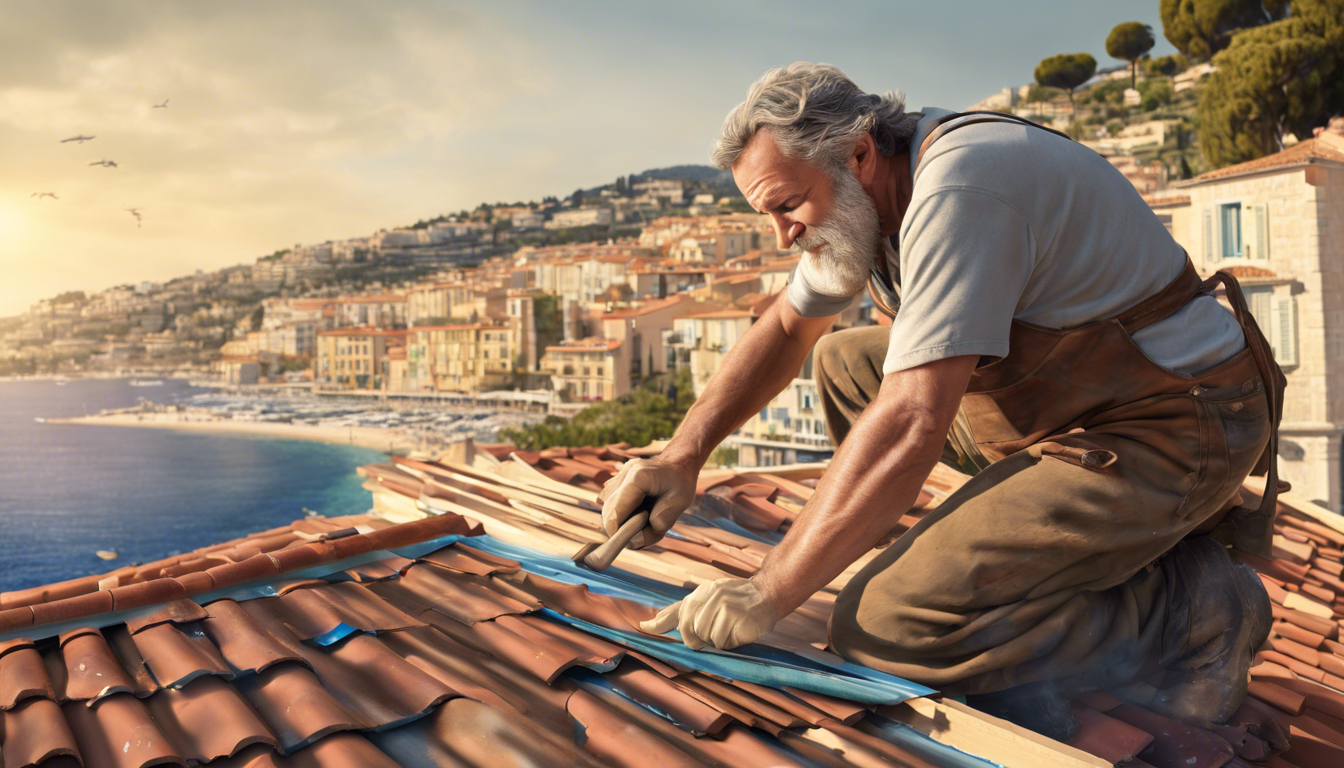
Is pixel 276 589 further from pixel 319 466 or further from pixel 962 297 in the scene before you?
pixel 319 466

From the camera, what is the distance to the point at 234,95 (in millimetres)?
80312

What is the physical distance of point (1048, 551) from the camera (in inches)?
62.2

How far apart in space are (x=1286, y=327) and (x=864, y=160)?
25.9 meters

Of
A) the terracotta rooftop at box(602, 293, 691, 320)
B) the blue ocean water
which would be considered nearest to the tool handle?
the blue ocean water

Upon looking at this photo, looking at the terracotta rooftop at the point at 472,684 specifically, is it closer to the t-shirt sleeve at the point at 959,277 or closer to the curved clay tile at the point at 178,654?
the curved clay tile at the point at 178,654

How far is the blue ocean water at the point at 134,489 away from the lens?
49844 mm

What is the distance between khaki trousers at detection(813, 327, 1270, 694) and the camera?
1.58m

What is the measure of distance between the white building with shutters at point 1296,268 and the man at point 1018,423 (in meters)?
24.1

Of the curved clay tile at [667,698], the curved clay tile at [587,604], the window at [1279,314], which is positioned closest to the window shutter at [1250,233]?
the window at [1279,314]

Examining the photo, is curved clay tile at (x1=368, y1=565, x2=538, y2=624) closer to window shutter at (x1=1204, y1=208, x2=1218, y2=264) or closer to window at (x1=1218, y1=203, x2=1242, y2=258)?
window shutter at (x1=1204, y1=208, x2=1218, y2=264)

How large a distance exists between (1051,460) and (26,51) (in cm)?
8923

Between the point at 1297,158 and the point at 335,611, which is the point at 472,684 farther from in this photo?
the point at 1297,158

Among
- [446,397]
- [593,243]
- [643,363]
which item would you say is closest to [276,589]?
[643,363]

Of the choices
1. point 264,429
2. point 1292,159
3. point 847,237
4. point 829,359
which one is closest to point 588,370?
point 264,429
